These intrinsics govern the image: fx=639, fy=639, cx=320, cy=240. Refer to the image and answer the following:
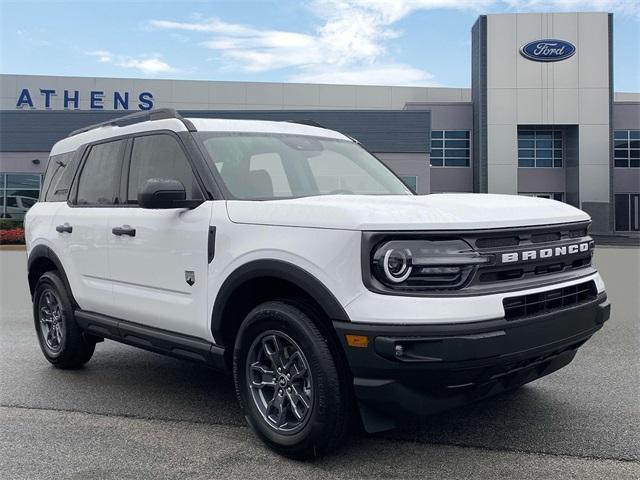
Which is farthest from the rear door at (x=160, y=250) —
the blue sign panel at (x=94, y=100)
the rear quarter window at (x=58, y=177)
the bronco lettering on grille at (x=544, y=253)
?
the blue sign panel at (x=94, y=100)

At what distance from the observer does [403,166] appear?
3172 centimetres

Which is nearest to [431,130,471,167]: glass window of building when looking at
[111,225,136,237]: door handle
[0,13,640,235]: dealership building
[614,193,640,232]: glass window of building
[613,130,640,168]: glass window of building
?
[0,13,640,235]: dealership building

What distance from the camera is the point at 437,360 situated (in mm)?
3129

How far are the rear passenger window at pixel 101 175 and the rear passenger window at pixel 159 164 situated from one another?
240 mm

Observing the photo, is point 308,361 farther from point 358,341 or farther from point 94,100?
point 94,100

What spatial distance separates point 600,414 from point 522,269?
1.63 metres

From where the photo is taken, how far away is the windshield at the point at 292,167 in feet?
14.3

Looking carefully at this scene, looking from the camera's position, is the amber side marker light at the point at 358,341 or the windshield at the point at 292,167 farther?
the windshield at the point at 292,167

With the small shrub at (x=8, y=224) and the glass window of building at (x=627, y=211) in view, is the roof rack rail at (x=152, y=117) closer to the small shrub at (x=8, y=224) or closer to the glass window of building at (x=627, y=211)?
the small shrub at (x=8, y=224)

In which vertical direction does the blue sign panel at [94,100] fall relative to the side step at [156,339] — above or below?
above

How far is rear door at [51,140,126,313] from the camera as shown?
5.11 meters

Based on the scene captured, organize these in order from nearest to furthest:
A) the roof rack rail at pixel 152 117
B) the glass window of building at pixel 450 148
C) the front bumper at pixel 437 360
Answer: the front bumper at pixel 437 360, the roof rack rail at pixel 152 117, the glass window of building at pixel 450 148

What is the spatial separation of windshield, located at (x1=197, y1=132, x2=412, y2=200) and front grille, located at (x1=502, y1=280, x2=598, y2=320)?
5.38 ft

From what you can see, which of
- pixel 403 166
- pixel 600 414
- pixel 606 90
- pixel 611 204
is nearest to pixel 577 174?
pixel 611 204
